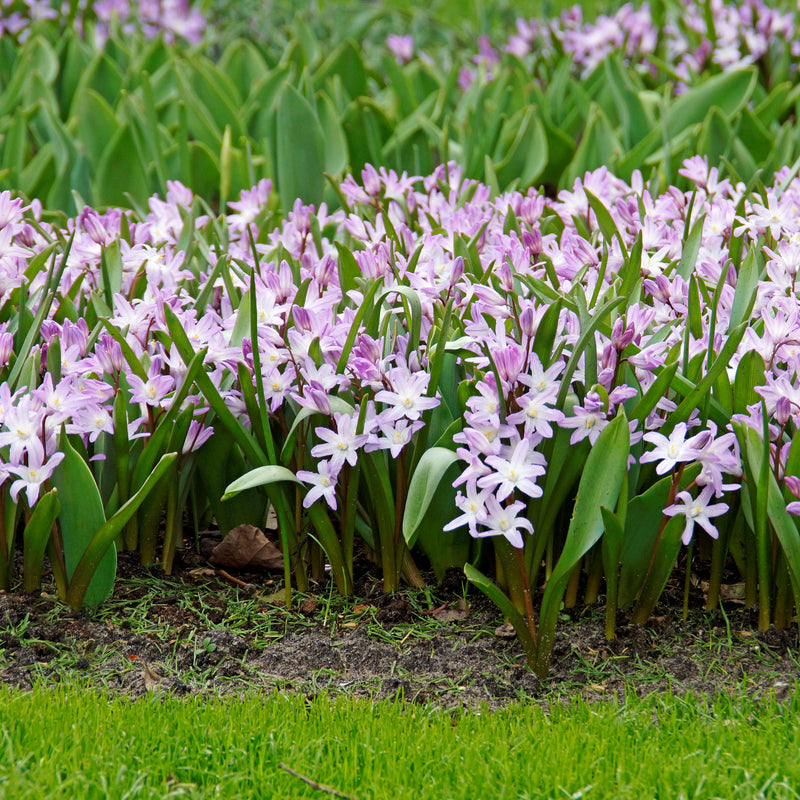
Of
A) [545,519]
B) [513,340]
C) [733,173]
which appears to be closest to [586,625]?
[545,519]

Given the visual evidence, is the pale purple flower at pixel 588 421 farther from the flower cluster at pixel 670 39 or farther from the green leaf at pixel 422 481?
the flower cluster at pixel 670 39

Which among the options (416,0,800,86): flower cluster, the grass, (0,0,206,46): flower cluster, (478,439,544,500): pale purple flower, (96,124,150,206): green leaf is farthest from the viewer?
(0,0,206,46): flower cluster

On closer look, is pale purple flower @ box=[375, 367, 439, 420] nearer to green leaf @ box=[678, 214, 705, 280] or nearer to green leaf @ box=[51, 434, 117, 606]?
green leaf @ box=[51, 434, 117, 606]

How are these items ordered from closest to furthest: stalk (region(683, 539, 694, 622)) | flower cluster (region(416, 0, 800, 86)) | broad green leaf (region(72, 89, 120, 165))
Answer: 1. stalk (region(683, 539, 694, 622))
2. broad green leaf (region(72, 89, 120, 165))
3. flower cluster (region(416, 0, 800, 86))

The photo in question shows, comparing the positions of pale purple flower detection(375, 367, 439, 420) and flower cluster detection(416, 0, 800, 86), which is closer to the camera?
pale purple flower detection(375, 367, 439, 420)

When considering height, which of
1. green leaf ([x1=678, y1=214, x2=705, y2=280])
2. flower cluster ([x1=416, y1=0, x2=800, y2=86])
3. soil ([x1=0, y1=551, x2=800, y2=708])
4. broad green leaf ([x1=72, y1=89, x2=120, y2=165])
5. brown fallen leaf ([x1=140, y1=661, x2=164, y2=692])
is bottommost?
brown fallen leaf ([x1=140, y1=661, x2=164, y2=692])

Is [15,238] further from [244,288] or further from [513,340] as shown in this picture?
[513,340]

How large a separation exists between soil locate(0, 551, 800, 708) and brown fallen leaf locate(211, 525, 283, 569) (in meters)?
0.11

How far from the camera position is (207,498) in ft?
8.40

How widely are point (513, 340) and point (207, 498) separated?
2.98 feet

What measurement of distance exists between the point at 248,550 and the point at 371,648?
0.44 metres

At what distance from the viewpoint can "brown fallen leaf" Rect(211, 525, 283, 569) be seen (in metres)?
2.43

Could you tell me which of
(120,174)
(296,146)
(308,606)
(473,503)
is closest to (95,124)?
(120,174)

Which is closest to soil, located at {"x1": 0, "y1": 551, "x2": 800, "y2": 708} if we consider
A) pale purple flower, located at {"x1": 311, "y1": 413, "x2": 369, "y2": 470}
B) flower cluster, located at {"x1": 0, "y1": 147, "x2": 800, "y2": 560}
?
flower cluster, located at {"x1": 0, "y1": 147, "x2": 800, "y2": 560}
